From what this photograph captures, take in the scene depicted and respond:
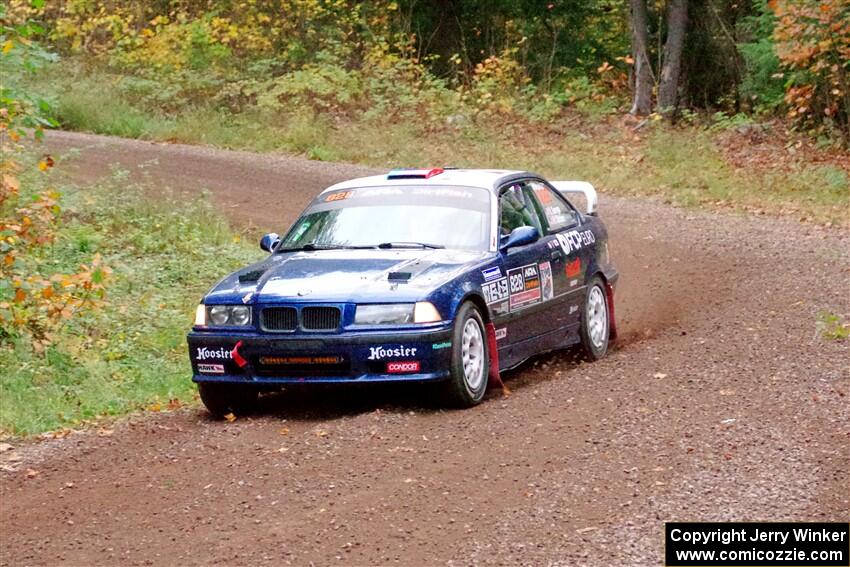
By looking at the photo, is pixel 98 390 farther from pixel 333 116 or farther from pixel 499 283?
pixel 333 116

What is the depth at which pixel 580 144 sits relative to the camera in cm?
2436

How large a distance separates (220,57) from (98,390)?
2042 cm

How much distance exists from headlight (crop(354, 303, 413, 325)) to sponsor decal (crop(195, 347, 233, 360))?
0.94 m

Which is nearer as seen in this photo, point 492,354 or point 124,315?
point 492,354

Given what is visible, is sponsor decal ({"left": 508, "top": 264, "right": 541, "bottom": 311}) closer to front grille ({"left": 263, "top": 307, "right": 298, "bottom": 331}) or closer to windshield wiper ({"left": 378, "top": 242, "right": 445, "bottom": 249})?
windshield wiper ({"left": 378, "top": 242, "right": 445, "bottom": 249})

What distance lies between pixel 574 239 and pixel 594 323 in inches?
28.9

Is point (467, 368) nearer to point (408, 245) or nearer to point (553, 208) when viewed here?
point (408, 245)

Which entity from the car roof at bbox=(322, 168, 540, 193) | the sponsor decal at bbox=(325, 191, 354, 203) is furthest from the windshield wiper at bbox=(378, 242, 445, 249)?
the sponsor decal at bbox=(325, 191, 354, 203)

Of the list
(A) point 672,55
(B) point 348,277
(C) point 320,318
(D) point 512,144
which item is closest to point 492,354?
(B) point 348,277

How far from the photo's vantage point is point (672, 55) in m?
25.4

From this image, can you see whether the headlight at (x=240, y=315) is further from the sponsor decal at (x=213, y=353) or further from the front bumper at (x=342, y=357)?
the sponsor decal at (x=213, y=353)

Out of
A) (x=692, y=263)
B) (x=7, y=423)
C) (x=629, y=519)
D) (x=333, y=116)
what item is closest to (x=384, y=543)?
(x=629, y=519)

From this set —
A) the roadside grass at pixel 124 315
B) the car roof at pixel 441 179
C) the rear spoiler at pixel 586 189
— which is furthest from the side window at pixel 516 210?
the roadside grass at pixel 124 315

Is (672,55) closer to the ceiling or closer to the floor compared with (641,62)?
closer to the ceiling
